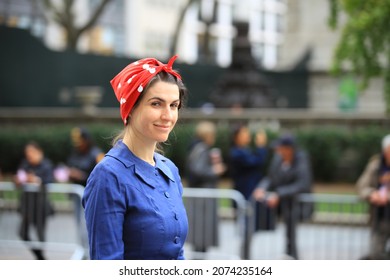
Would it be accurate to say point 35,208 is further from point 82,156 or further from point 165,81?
point 165,81

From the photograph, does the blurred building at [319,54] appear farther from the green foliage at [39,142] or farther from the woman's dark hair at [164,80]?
the woman's dark hair at [164,80]

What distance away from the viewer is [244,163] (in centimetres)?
1045

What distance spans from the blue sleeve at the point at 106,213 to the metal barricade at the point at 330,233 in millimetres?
5998

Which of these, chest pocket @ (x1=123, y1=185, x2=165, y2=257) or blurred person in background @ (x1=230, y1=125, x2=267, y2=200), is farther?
blurred person in background @ (x1=230, y1=125, x2=267, y2=200)

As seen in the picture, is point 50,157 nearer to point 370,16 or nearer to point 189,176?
point 189,176

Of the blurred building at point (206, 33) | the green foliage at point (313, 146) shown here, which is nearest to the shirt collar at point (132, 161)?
the blurred building at point (206, 33)

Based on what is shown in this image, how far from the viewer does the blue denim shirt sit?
100 inches

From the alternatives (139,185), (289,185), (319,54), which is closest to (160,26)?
(319,54)

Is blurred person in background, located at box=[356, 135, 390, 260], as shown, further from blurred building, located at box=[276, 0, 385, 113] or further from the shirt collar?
blurred building, located at box=[276, 0, 385, 113]

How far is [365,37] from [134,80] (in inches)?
306

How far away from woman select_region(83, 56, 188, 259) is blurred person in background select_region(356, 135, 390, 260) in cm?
531

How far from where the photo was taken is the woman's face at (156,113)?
2664 millimetres

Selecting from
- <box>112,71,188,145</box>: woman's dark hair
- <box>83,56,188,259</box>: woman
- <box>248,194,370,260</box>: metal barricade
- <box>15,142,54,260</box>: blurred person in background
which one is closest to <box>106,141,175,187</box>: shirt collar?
<box>83,56,188,259</box>: woman
